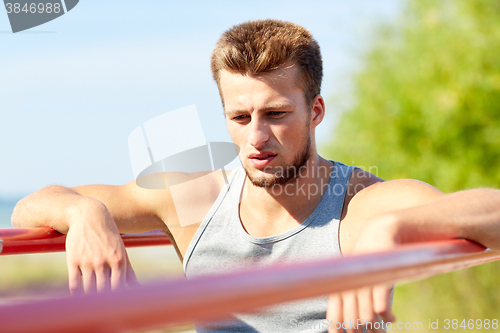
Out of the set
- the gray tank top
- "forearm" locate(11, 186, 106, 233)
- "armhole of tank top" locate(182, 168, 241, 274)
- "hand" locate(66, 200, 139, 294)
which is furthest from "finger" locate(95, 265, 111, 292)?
"armhole of tank top" locate(182, 168, 241, 274)

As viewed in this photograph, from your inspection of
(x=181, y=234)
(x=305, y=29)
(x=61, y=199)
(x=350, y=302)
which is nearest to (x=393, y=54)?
(x=305, y=29)

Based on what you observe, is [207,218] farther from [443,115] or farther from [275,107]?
[443,115]

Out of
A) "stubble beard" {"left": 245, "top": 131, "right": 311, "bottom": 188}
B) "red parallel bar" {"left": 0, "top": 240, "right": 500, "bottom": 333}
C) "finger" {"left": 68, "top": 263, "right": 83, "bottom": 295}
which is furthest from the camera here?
"stubble beard" {"left": 245, "top": 131, "right": 311, "bottom": 188}

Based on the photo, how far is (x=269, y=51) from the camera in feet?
6.21

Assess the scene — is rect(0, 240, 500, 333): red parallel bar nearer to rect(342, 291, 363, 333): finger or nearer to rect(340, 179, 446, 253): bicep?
rect(342, 291, 363, 333): finger

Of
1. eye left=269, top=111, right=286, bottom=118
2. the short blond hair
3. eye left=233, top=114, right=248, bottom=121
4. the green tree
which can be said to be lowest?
the green tree

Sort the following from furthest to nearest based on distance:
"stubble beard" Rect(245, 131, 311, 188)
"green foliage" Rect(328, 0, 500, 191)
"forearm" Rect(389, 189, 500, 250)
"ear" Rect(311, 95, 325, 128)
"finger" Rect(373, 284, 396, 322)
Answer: "green foliage" Rect(328, 0, 500, 191)
"ear" Rect(311, 95, 325, 128)
"stubble beard" Rect(245, 131, 311, 188)
"forearm" Rect(389, 189, 500, 250)
"finger" Rect(373, 284, 396, 322)

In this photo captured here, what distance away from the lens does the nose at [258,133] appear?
1.81m

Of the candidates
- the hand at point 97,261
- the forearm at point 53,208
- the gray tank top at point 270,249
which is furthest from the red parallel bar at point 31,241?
the gray tank top at point 270,249

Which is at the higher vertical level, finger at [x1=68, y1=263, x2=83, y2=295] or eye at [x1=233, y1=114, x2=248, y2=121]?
eye at [x1=233, y1=114, x2=248, y2=121]

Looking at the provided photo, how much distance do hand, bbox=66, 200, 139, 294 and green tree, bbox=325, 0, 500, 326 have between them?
5.10 meters

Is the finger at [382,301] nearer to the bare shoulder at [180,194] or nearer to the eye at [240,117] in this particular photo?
the eye at [240,117]

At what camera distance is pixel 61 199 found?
1776mm

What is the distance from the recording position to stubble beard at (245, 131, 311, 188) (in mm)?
1923
